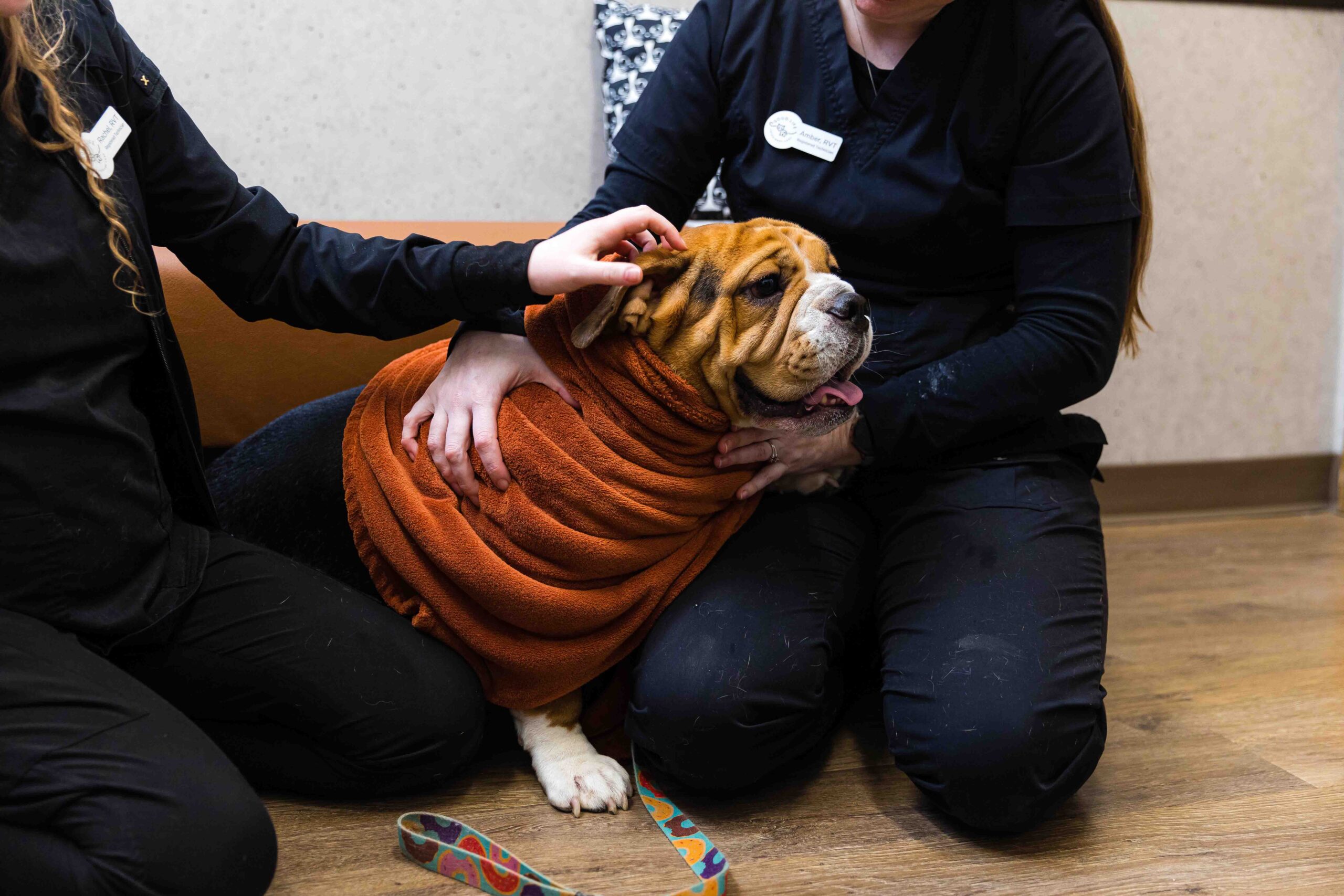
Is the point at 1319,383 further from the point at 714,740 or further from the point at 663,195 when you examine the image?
the point at 714,740

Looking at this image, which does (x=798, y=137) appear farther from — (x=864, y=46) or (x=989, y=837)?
(x=989, y=837)

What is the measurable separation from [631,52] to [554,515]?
1.40 m

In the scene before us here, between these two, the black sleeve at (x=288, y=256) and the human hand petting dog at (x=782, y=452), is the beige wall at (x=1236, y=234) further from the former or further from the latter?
the black sleeve at (x=288, y=256)

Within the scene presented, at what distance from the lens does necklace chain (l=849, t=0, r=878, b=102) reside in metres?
1.53

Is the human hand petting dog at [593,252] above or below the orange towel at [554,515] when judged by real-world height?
above

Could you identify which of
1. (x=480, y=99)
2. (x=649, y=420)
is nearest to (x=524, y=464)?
(x=649, y=420)

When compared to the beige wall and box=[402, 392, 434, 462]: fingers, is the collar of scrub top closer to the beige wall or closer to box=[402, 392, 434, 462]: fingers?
box=[402, 392, 434, 462]: fingers

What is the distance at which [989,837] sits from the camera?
1.32m

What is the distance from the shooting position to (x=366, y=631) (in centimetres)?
135

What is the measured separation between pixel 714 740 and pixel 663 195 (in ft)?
2.72

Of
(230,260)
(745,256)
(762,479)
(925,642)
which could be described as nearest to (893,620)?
(925,642)

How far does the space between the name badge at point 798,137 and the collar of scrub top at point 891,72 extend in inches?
0.6

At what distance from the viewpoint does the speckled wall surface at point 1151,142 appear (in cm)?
231

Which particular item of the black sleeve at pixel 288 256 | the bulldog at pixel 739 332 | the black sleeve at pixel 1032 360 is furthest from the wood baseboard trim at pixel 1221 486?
the black sleeve at pixel 288 256
